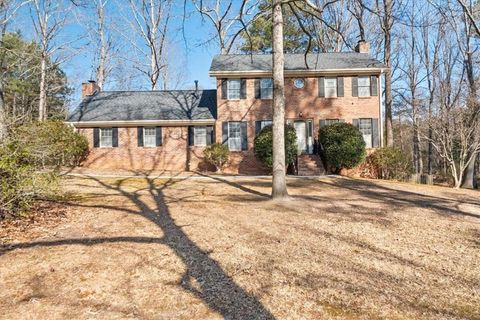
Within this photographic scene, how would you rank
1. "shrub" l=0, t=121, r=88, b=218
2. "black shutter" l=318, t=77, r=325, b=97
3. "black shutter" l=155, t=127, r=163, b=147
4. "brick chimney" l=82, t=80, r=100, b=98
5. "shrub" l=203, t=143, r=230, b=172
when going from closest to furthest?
"shrub" l=0, t=121, r=88, b=218
"shrub" l=203, t=143, r=230, b=172
"black shutter" l=318, t=77, r=325, b=97
"black shutter" l=155, t=127, r=163, b=147
"brick chimney" l=82, t=80, r=100, b=98

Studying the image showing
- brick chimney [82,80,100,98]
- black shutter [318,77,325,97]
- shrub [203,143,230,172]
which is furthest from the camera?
brick chimney [82,80,100,98]

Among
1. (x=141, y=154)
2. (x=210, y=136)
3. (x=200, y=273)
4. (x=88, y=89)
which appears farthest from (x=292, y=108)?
(x=200, y=273)

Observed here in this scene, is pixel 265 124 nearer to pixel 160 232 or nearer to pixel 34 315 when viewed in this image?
pixel 160 232

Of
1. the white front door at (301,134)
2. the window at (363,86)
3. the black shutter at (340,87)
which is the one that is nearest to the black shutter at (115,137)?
the white front door at (301,134)

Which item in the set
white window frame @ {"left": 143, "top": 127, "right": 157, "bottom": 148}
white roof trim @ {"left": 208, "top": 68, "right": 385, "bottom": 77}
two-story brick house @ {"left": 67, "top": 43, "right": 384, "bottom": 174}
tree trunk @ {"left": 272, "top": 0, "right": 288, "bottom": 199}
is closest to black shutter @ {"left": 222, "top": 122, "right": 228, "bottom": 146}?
two-story brick house @ {"left": 67, "top": 43, "right": 384, "bottom": 174}

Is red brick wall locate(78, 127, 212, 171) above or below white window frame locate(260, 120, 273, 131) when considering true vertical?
below

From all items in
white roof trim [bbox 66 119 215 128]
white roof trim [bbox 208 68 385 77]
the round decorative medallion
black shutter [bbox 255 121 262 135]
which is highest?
white roof trim [bbox 208 68 385 77]

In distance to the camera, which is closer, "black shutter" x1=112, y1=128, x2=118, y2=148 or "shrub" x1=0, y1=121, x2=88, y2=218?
"shrub" x1=0, y1=121, x2=88, y2=218

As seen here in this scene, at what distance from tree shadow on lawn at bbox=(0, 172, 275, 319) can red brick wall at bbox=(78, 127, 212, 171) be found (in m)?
10.4

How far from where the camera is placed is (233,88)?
16.9m

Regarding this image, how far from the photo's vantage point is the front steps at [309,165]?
15.6 m

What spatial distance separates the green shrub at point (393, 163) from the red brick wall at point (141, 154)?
32.1 ft

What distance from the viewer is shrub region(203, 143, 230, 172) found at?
16.0 metres

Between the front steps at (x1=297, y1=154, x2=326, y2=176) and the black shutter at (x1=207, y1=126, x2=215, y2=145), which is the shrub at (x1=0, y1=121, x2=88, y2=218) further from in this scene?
the front steps at (x1=297, y1=154, x2=326, y2=176)
